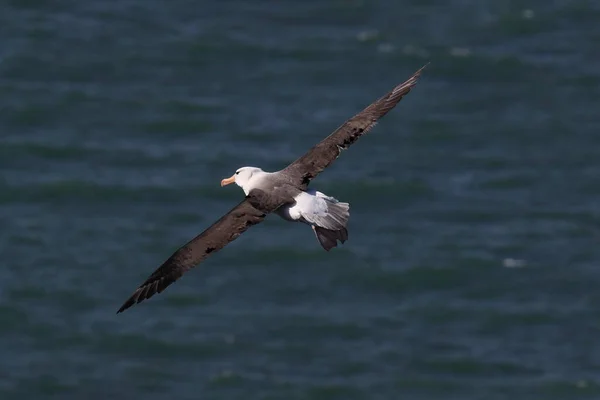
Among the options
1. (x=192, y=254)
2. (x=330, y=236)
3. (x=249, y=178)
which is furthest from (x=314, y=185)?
(x=192, y=254)

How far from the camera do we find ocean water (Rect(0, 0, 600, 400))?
32.5 metres

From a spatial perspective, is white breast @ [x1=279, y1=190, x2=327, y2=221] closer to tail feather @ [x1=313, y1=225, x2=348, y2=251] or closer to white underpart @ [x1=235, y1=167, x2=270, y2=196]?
tail feather @ [x1=313, y1=225, x2=348, y2=251]

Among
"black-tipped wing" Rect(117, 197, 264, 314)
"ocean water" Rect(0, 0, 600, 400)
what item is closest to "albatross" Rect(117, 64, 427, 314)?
"black-tipped wing" Rect(117, 197, 264, 314)

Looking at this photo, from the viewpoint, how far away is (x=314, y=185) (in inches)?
1496

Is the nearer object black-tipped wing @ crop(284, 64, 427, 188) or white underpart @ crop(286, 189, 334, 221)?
white underpart @ crop(286, 189, 334, 221)

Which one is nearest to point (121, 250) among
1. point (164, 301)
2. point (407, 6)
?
point (164, 301)

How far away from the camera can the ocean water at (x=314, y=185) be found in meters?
32.5

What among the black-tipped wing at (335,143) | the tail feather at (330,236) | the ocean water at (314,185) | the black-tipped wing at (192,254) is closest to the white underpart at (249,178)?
the black-tipped wing at (335,143)

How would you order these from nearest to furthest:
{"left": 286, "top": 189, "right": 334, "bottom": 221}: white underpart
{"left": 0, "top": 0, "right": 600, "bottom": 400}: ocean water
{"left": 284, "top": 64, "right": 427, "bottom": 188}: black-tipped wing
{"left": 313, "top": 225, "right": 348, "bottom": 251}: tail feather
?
{"left": 313, "top": 225, "right": 348, "bottom": 251}: tail feather < {"left": 286, "top": 189, "right": 334, "bottom": 221}: white underpart < {"left": 284, "top": 64, "right": 427, "bottom": 188}: black-tipped wing < {"left": 0, "top": 0, "right": 600, "bottom": 400}: ocean water

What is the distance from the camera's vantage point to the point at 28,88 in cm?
4253

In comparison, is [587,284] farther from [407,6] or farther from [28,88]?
[28,88]

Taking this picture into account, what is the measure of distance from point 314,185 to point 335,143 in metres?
19.4

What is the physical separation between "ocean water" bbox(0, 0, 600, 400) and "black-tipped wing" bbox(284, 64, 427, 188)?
44.4 ft

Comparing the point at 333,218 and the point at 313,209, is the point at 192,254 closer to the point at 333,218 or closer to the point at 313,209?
the point at 313,209
